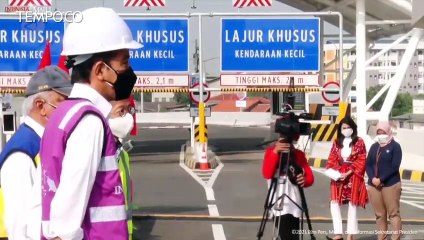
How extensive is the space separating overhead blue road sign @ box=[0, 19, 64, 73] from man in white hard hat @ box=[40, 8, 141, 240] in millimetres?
21232

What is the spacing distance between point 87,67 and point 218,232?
9.14 meters

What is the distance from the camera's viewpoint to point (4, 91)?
24.5 metres

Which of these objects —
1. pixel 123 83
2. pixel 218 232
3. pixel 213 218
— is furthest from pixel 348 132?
pixel 123 83

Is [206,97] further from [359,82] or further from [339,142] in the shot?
[339,142]

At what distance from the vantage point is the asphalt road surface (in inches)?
482

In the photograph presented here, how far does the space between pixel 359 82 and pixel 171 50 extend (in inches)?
206

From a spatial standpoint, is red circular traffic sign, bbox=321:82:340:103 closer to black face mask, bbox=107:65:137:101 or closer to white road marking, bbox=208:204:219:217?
white road marking, bbox=208:204:219:217

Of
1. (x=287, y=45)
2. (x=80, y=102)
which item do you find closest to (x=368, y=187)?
(x=80, y=102)

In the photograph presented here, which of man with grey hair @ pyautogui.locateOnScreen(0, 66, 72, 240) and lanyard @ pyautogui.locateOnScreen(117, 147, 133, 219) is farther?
lanyard @ pyautogui.locateOnScreen(117, 147, 133, 219)

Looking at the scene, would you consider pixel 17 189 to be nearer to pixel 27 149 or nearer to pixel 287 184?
pixel 27 149

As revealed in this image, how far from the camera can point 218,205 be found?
1554 cm

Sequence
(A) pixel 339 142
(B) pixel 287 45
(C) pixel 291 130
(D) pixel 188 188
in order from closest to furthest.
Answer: (C) pixel 291 130
(A) pixel 339 142
(D) pixel 188 188
(B) pixel 287 45

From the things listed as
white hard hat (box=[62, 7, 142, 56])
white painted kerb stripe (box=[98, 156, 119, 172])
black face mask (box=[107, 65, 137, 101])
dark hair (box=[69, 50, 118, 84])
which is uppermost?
white hard hat (box=[62, 7, 142, 56])

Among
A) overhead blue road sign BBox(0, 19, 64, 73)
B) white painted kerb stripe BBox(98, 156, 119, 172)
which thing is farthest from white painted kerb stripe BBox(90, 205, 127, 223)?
overhead blue road sign BBox(0, 19, 64, 73)
